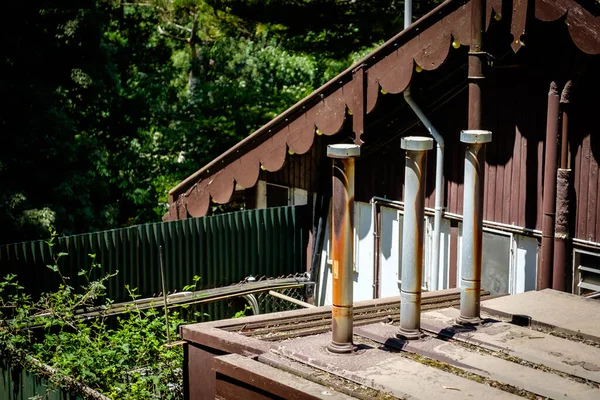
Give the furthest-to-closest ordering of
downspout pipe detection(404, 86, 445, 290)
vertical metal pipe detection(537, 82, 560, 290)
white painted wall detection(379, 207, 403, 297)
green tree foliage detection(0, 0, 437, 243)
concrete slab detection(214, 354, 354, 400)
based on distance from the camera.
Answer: green tree foliage detection(0, 0, 437, 243) < white painted wall detection(379, 207, 403, 297) < downspout pipe detection(404, 86, 445, 290) < vertical metal pipe detection(537, 82, 560, 290) < concrete slab detection(214, 354, 354, 400)

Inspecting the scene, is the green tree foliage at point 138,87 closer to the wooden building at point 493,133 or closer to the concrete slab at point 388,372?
the wooden building at point 493,133

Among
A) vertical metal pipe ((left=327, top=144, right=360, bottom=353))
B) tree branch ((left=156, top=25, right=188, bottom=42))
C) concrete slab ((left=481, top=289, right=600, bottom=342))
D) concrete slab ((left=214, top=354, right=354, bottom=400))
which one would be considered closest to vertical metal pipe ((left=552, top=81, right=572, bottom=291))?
concrete slab ((left=481, top=289, right=600, bottom=342))

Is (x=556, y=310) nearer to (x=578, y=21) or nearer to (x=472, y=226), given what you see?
(x=472, y=226)

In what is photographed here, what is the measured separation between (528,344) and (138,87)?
19.0 m

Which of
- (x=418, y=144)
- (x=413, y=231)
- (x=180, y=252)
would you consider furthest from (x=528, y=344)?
(x=180, y=252)

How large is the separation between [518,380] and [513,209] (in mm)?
4909

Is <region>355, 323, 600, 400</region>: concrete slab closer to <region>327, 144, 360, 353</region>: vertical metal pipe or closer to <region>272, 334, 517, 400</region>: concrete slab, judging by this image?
<region>272, 334, 517, 400</region>: concrete slab

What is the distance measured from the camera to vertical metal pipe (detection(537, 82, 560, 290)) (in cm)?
956

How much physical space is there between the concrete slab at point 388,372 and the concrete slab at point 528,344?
749 millimetres

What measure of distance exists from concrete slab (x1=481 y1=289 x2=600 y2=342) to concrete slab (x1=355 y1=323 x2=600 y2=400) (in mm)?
1063

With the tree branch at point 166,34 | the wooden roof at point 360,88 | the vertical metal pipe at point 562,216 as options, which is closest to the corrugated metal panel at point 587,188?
the vertical metal pipe at point 562,216

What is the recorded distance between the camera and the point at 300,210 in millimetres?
14250

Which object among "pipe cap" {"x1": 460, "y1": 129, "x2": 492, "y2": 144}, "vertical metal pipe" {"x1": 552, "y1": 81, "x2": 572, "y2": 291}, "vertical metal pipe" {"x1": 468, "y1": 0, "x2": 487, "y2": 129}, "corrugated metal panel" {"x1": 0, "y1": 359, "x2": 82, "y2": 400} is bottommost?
"corrugated metal panel" {"x1": 0, "y1": 359, "x2": 82, "y2": 400}

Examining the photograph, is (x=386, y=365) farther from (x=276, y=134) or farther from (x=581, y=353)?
(x=276, y=134)
